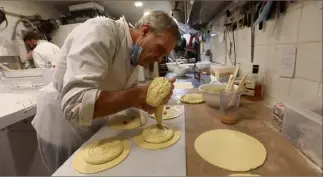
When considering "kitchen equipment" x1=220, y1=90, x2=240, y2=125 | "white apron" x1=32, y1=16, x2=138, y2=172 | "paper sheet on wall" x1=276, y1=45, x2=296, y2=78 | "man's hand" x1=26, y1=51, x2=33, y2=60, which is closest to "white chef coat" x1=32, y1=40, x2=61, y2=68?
"man's hand" x1=26, y1=51, x2=33, y2=60

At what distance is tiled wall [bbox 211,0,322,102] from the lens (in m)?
0.60

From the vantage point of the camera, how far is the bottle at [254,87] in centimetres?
105

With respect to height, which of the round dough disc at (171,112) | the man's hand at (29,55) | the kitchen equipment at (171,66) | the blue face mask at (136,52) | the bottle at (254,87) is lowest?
the round dough disc at (171,112)

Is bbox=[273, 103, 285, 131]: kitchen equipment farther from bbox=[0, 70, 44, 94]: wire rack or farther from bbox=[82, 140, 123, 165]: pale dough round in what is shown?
bbox=[0, 70, 44, 94]: wire rack

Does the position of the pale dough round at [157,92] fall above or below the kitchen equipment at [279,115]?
above

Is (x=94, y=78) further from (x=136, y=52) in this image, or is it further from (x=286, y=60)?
(x=286, y=60)

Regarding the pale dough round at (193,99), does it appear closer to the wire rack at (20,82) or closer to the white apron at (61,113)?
the white apron at (61,113)

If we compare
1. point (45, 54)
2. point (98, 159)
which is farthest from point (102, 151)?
point (45, 54)

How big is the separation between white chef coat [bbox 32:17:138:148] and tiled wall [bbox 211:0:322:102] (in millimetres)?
718

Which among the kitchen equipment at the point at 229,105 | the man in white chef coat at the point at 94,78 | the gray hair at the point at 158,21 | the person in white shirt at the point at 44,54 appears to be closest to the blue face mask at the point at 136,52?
the man in white chef coat at the point at 94,78

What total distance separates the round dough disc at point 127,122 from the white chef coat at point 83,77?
0.28ft

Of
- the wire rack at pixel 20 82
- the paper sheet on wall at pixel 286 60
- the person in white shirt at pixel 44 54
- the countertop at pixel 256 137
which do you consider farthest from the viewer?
the person in white shirt at pixel 44 54

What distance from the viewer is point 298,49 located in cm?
71

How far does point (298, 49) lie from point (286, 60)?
84 mm
